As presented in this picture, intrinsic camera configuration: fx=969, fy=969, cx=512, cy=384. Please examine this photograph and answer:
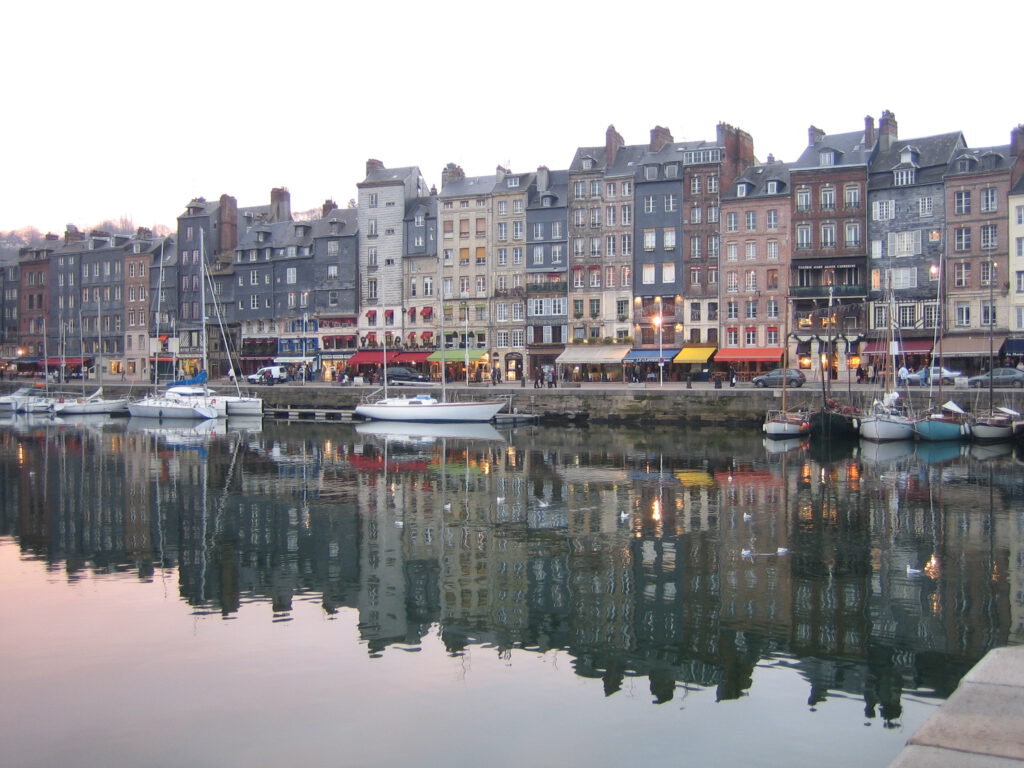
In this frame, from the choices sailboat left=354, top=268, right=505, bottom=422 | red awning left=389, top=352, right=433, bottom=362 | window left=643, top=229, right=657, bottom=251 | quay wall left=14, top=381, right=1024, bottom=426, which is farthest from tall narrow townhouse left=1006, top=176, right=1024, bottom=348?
red awning left=389, top=352, right=433, bottom=362

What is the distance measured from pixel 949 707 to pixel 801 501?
60.5ft

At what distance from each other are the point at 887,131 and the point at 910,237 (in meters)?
8.07

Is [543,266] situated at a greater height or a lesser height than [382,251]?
lesser

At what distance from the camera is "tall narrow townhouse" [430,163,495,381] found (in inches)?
2805

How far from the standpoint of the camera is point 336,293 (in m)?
77.8

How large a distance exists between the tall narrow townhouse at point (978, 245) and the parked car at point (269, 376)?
46.1 meters

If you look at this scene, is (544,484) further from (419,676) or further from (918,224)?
(918,224)

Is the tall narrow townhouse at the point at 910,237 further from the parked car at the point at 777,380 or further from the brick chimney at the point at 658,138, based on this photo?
the brick chimney at the point at 658,138

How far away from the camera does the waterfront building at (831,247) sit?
5884 cm

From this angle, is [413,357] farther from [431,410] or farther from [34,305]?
[34,305]

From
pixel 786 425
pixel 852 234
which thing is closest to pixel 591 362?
pixel 852 234

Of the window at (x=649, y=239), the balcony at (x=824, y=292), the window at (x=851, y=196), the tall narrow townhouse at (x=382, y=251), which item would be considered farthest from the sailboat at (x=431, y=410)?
the window at (x=851, y=196)

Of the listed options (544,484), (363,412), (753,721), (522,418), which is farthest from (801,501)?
(363,412)

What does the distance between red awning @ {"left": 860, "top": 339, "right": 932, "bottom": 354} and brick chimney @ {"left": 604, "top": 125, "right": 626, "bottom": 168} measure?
21209 millimetres
